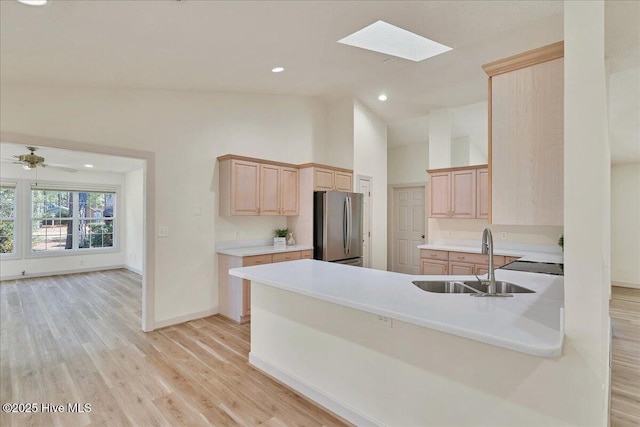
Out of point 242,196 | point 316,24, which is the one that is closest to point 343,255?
point 242,196

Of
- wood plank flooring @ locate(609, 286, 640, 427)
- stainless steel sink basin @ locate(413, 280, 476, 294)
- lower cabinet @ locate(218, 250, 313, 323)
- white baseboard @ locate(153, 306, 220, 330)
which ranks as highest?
stainless steel sink basin @ locate(413, 280, 476, 294)

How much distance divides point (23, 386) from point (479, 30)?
16.9 feet

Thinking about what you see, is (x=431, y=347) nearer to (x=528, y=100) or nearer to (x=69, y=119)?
(x=528, y=100)

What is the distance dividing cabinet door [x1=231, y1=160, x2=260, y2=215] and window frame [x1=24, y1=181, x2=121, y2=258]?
519 cm

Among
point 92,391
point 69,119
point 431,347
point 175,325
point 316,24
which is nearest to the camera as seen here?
point 431,347

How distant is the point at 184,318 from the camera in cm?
405

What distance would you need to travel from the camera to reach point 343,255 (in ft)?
16.6

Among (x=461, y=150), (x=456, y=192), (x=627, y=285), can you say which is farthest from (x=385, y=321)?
(x=627, y=285)

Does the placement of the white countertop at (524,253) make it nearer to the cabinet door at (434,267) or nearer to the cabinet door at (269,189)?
the cabinet door at (434,267)

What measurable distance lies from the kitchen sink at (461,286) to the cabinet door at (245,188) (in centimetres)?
277

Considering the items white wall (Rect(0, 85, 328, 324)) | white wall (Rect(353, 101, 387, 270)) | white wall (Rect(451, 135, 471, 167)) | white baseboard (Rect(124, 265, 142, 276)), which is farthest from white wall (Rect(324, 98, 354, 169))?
white baseboard (Rect(124, 265, 142, 276))

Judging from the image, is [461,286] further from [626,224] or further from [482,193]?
[626,224]

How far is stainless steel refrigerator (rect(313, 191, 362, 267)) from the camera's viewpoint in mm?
4797

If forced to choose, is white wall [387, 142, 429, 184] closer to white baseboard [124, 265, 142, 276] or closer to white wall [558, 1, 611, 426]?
white wall [558, 1, 611, 426]
